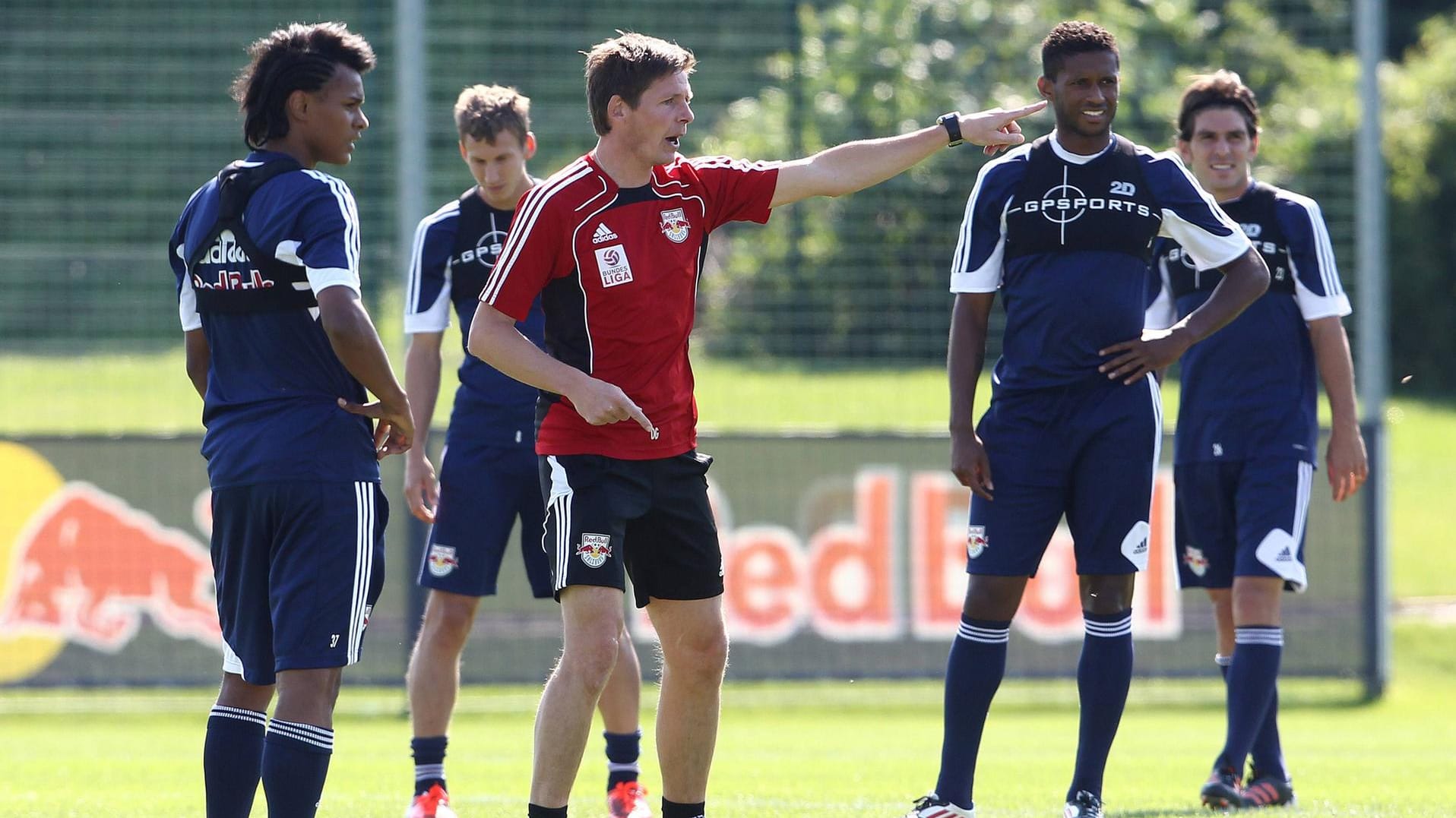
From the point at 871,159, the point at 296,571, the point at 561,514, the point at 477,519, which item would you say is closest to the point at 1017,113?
the point at 871,159

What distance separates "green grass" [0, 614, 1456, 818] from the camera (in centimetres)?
654

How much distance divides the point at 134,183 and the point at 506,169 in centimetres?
743

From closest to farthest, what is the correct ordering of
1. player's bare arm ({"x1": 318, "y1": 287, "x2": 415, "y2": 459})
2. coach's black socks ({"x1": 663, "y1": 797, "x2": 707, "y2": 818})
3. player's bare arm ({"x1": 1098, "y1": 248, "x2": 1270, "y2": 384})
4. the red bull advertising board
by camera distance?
player's bare arm ({"x1": 318, "y1": 287, "x2": 415, "y2": 459}), coach's black socks ({"x1": 663, "y1": 797, "x2": 707, "y2": 818}), player's bare arm ({"x1": 1098, "y1": 248, "x2": 1270, "y2": 384}), the red bull advertising board

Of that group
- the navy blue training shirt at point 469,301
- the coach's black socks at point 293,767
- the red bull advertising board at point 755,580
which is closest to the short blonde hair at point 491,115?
the navy blue training shirt at point 469,301

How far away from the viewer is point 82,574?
35.1ft

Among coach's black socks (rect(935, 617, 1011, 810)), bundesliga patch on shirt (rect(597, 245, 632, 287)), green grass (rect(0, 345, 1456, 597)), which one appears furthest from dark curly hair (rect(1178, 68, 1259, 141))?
green grass (rect(0, 345, 1456, 597))

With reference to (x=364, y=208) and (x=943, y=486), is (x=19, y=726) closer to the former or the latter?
(x=364, y=208)

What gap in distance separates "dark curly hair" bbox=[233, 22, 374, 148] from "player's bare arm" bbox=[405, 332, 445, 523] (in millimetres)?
1875

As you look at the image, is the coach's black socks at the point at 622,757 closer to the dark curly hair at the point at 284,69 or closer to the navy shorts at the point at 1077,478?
the navy shorts at the point at 1077,478

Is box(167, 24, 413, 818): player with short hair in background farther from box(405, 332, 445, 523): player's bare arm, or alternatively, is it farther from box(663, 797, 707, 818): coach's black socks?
box(405, 332, 445, 523): player's bare arm

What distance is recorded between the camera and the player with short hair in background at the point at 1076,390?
5555 millimetres

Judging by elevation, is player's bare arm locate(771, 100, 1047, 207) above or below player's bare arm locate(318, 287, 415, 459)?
above

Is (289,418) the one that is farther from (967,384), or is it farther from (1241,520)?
(1241,520)

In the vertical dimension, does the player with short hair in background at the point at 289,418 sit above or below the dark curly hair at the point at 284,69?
below
